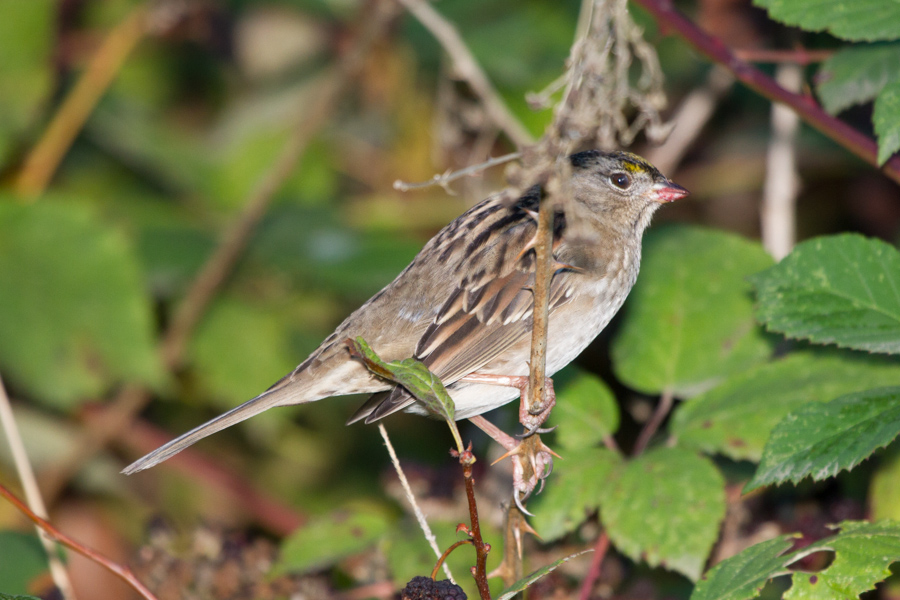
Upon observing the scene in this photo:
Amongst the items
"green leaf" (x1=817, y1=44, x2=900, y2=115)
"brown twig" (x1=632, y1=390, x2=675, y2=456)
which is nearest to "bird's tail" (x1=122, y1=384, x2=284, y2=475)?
"brown twig" (x1=632, y1=390, x2=675, y2=456)

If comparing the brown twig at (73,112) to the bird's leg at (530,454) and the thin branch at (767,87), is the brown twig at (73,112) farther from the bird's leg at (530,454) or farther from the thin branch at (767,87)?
the bird's leg at (530,454)

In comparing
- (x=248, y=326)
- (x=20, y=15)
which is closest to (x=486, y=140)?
(x=248, y=326)

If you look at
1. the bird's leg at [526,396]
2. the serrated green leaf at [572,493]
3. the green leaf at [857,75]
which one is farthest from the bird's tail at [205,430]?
the green leaf at [857,75]

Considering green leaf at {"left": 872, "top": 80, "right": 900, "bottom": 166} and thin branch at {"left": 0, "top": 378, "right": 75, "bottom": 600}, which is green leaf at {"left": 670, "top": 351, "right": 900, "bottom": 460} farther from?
thin branch at {"left": 0, "top": 378, "right": 75, "bottom": 600}

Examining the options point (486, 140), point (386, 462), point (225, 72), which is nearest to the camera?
point (486, 140)

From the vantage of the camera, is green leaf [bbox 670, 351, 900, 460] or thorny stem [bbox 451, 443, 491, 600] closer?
thorny stem [bbox 451, 443, 491, 600]

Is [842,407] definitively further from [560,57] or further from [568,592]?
[560,57]
